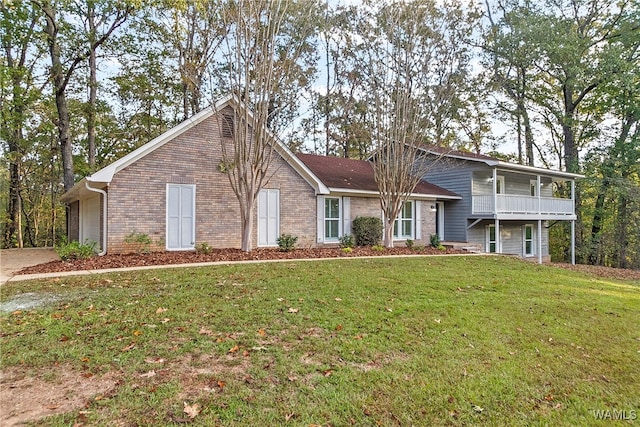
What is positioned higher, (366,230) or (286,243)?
(366,230)

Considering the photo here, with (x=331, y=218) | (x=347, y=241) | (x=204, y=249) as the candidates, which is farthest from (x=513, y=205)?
(x=204, y=249)

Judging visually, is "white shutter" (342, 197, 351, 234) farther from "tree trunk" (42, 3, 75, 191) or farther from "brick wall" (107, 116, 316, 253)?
"tree trunk" (42, 3, 75, 191)

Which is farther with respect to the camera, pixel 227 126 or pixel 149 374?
pixel 227 126

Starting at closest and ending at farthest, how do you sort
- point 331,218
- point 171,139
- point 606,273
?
point 171,139, point 606,273, point 331,218

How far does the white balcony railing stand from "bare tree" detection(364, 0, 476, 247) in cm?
542

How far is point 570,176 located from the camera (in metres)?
21.8

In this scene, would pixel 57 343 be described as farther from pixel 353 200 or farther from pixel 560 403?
pixel 353 200

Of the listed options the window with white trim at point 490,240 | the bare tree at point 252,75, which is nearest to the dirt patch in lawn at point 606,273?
the window with white trim at point 490,240

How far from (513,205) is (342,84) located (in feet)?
47.6

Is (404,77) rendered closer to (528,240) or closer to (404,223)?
(404,223)

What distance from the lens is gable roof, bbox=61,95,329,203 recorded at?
10.9 metres

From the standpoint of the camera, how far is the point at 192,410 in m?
2.93

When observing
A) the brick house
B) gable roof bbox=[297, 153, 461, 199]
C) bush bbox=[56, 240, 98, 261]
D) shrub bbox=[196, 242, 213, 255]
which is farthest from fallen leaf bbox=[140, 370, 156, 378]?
gable roof bbox=[297, 153, 461, 199]

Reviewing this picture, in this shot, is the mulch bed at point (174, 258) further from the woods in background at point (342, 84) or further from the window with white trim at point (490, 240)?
the window with white trim at point (490, 240)
